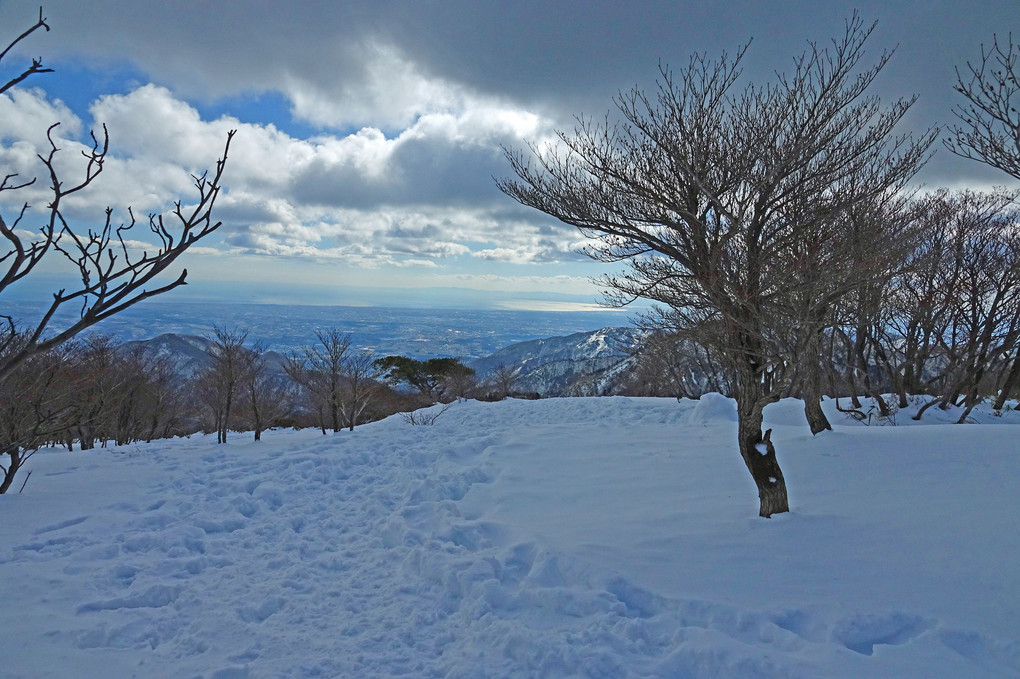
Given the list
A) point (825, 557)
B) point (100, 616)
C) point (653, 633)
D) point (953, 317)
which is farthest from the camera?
point (953, 317)

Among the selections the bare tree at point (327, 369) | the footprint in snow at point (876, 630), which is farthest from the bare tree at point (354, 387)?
the footprint in snow at point (876, 630)

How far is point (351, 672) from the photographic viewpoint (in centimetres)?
312

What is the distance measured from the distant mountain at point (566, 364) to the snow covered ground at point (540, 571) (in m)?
27.0

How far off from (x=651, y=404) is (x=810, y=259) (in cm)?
1118

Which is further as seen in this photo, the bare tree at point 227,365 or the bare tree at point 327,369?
the bare tree at point 227,365

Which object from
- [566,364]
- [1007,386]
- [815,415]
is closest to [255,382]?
[815,415]

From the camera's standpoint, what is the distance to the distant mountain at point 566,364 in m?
42.3

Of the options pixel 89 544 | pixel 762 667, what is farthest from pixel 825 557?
pixel 89 544

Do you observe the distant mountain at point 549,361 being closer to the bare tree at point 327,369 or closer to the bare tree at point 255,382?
the bare tree at point 255,382

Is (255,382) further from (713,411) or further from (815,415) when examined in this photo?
(815,415)

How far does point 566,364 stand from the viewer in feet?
208

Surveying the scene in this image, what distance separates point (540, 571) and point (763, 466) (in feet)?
9.14

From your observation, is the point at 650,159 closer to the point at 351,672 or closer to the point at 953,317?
the point at 351,672

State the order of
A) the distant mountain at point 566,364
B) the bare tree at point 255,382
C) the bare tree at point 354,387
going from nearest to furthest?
the bare tree at point 354,387 → the bare tree at point 255,382 → the distant mountain at point 566,364
